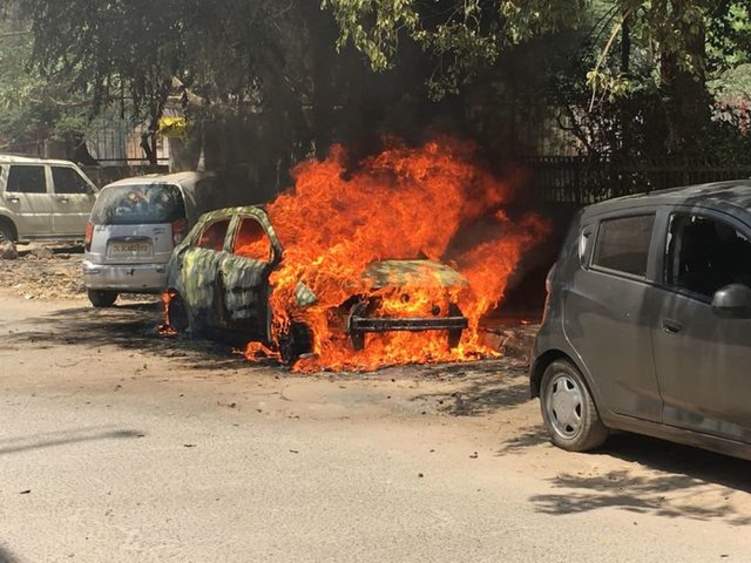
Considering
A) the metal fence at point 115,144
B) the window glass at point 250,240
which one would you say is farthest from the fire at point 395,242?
the metal fence at point 115,144

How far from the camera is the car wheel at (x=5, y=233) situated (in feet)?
68.7

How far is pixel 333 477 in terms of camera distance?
616 centimetres

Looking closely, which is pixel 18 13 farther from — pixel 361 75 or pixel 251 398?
pixel 251 398

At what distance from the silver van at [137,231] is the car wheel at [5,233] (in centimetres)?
773

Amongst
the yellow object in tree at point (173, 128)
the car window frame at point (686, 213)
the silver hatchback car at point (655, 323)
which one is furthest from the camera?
the yellow object in tree at point (173, 128)

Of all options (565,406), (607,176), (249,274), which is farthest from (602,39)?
(565,406)

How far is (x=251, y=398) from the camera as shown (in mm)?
8656

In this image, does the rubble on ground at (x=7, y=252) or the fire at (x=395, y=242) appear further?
the rubble on ground at (x=7, y=252)

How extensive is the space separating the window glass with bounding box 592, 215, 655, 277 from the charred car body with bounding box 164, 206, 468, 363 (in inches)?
127

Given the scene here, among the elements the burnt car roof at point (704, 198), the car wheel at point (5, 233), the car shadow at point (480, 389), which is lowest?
the car shadow at point (480, 389)

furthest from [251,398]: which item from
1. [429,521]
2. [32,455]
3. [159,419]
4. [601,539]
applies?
[601,539]

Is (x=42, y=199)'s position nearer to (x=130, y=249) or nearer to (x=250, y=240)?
(x=130, y=249)

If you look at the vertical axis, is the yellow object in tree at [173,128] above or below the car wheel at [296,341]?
above

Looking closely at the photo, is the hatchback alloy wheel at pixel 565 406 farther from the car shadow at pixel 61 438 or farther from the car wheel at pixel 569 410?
the car shadow at pixel 61 438
